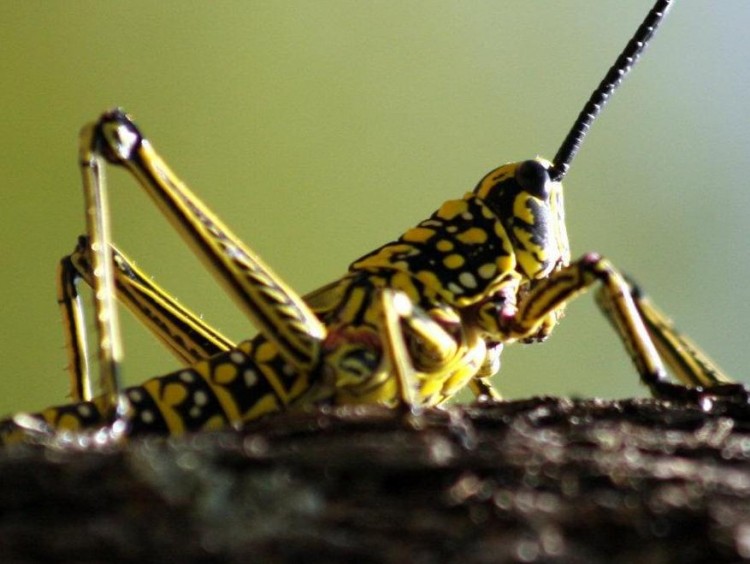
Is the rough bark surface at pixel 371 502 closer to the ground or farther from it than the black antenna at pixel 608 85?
closer to the ground

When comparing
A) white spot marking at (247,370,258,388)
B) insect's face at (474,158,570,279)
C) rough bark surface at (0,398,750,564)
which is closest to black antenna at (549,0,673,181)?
insect's face at (474,158,570,279)

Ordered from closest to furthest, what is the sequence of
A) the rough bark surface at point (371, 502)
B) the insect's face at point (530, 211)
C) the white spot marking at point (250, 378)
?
the rough bark surface at point (371, 502) → the white spot marking at point (250, 378) → the insect's face at point (530, 211)

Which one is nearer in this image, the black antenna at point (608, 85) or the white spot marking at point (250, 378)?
the white spot marking at point (250, 378)

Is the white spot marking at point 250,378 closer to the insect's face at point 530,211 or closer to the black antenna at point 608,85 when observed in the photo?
the insect's face at point 530,211

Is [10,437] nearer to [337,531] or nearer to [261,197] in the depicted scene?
[337,531]

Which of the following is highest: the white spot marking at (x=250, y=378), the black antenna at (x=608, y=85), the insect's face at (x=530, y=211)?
the black antenna at (x=608, y=85)

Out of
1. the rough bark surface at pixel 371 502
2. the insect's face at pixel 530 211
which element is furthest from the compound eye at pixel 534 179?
the rough bark surface at pixel 371 502
